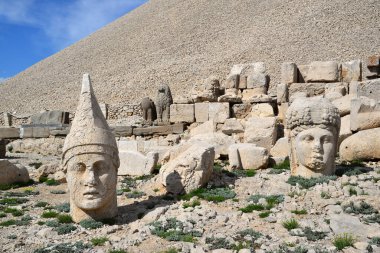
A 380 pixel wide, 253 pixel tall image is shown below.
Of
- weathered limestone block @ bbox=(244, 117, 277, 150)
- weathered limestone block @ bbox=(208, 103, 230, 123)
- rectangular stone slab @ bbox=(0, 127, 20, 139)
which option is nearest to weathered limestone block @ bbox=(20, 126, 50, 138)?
rectangular stone slab @ bbox=(0, 127, 20, 139)

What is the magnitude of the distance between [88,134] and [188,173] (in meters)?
2.22

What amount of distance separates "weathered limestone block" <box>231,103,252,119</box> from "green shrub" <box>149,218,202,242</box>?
8.34m

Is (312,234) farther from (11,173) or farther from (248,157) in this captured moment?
(11,173)

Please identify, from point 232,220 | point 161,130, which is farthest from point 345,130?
point 161,130

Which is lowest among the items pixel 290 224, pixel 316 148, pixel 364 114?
pixel 290 224

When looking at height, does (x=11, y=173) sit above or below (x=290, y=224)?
above

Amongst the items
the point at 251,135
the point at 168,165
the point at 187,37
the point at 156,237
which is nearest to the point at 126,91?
the point at 187,37

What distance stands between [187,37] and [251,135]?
39.0 m

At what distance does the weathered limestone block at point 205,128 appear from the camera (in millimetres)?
14545

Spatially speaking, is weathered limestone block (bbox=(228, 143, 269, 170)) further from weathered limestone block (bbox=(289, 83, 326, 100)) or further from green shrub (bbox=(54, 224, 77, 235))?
weathered limestone block (bbox=(289, 83, 326, 100))

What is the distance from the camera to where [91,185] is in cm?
700

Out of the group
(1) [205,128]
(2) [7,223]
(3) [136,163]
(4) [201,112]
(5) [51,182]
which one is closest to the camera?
(2) [7,223]

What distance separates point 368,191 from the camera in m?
7.68

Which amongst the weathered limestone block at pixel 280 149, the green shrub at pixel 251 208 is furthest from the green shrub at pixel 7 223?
the weathered limestone block at pixel 280 149
